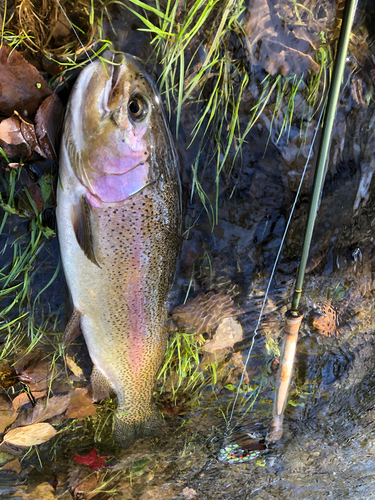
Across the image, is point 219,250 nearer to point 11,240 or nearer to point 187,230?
point 187,230

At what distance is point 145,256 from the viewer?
1469 mm

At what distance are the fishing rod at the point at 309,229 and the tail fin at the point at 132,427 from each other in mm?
892

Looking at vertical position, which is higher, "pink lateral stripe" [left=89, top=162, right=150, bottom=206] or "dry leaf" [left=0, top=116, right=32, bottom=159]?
"dry leaf" [left=0, top=116, right=32, bottom=159]

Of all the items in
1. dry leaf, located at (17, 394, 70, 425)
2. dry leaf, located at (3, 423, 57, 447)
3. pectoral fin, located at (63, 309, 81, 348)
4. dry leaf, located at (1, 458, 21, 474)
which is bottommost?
dry leaf, located at (1, 458, 21, 474)

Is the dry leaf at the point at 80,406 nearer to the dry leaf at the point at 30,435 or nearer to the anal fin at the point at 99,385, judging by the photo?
the dry leaf at the point at 30,435

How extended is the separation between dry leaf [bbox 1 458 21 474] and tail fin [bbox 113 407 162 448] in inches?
30.4

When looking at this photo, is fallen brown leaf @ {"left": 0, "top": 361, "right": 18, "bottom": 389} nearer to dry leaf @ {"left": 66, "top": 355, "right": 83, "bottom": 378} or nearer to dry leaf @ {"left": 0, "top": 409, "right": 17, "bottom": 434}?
dry leaf @ {"left": 0, "top": 409, "right": 17, "bottom": 434}

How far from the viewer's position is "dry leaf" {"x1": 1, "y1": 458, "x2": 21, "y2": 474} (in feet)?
6.54

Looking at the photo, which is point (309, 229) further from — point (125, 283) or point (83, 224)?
point (83, 224)

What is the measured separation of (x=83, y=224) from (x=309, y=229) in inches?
42.6

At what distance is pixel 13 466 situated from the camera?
78.9 inches

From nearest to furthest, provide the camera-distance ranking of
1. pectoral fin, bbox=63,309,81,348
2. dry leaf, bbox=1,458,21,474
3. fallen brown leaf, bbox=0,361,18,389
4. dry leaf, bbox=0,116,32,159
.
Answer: dry leaf, bbox=0,116,32,159, pectoral fin, bbox=63,309,81,348, fallen brown leaf, bbox=0,361,18,389, dry leaf, bbox=1,458,21,474

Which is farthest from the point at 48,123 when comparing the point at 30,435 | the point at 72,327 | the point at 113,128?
the point at 30,435

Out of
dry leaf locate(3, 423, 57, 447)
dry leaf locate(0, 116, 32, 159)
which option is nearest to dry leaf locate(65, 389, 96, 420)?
dry leaf locate(3, 423, 57, 447)
